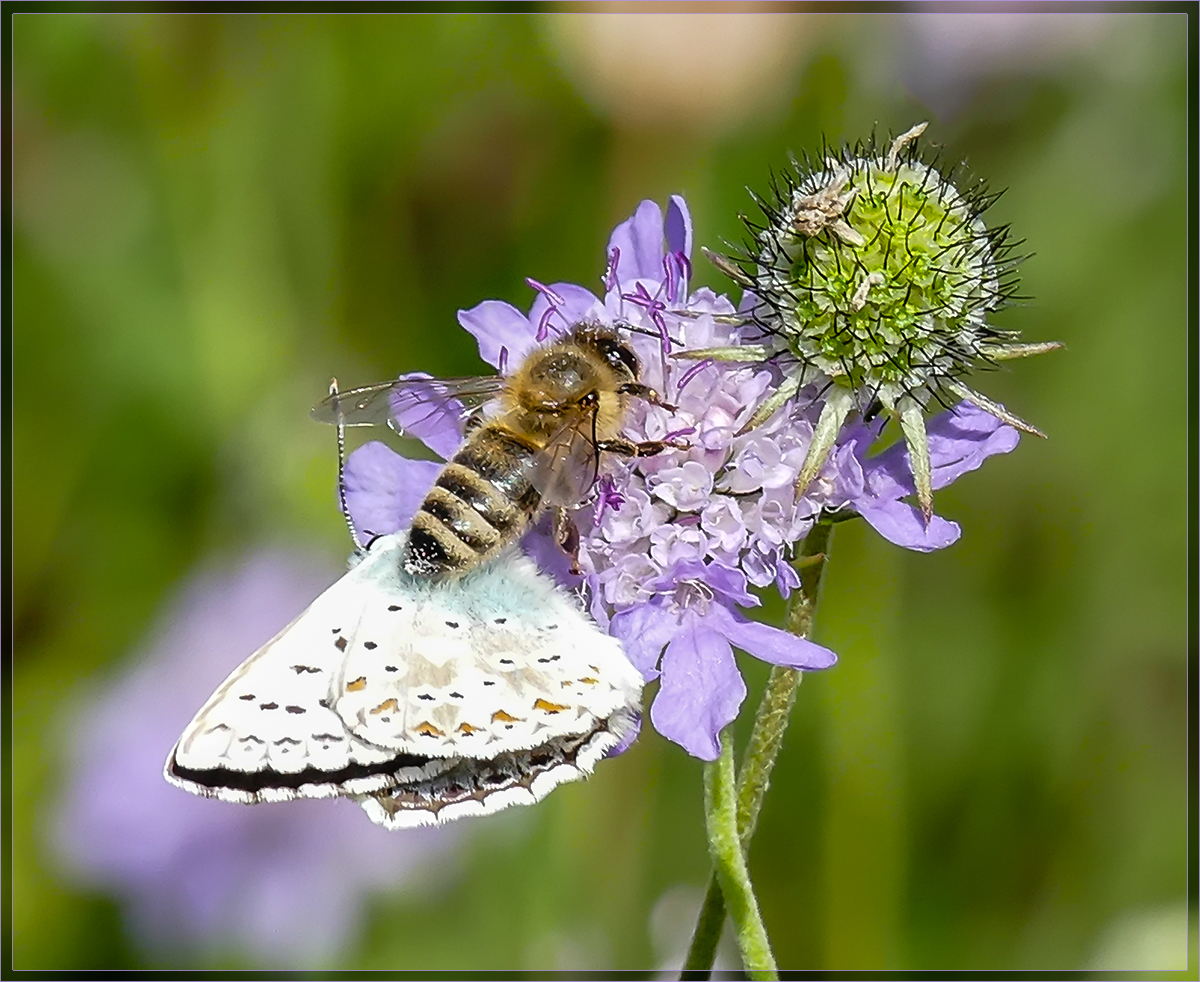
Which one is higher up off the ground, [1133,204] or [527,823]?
[1133,204]

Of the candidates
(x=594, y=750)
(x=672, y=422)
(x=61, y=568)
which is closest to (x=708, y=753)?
(x=594, y=750)

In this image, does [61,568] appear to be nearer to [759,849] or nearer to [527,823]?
[527,823]

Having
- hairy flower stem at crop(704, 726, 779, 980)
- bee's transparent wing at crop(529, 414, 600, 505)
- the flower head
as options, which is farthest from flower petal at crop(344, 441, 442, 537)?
hairy flower stem at crop(704, 726, 779, 980)

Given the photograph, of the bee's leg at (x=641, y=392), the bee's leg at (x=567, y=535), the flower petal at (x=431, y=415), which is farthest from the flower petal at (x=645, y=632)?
the flower petal at (x=431, y=415)

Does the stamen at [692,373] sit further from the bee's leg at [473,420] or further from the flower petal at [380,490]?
the flower petal at [380,490]

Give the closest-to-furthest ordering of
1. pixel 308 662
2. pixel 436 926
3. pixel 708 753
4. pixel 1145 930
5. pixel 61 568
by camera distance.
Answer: pixel 708 753 → pixel 308 662 → pixel 1145 930 → pixel 436 926 → pixel 61 568

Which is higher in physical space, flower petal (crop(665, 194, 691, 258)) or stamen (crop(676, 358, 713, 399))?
flower petal (crop(665, 194, 691, 258))

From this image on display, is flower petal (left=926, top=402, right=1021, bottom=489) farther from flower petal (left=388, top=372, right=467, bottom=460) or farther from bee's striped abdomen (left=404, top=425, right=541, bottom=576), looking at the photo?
flower petal (left=388, top=372, right=467, bottom=460)
